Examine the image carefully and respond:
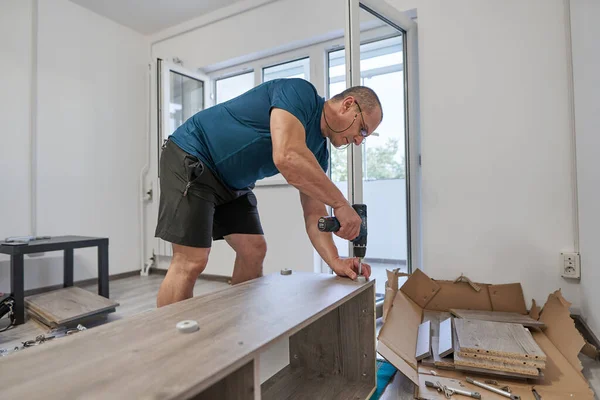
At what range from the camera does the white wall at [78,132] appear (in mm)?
2660

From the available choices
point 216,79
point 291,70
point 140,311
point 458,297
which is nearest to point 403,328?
point 458,297

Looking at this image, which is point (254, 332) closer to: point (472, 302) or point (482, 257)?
point (472, 302)

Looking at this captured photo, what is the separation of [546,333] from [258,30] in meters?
2.82

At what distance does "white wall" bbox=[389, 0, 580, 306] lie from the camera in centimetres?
185

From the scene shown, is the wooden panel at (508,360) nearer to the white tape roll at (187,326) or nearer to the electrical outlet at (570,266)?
the electrical outlet at (570,266)

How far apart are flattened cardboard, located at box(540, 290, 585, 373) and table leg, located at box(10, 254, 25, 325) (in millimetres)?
2711

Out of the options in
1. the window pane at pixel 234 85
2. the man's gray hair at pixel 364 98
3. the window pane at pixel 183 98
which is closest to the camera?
the man's gray hair at pixel 364 98

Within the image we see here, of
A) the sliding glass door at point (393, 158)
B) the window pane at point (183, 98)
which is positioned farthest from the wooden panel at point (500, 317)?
the window pane at point (183, 98)

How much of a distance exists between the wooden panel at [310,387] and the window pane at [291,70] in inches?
89.0

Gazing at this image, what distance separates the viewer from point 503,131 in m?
1.97

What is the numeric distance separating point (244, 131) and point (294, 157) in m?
0.29

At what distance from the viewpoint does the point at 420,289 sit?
1.92m

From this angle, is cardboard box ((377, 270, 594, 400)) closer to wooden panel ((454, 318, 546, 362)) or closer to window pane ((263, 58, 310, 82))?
wooden panel ((454, 318, 546, 362))

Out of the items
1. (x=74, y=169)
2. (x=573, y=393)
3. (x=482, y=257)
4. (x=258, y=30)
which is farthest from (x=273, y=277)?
(x=74, y=169)
